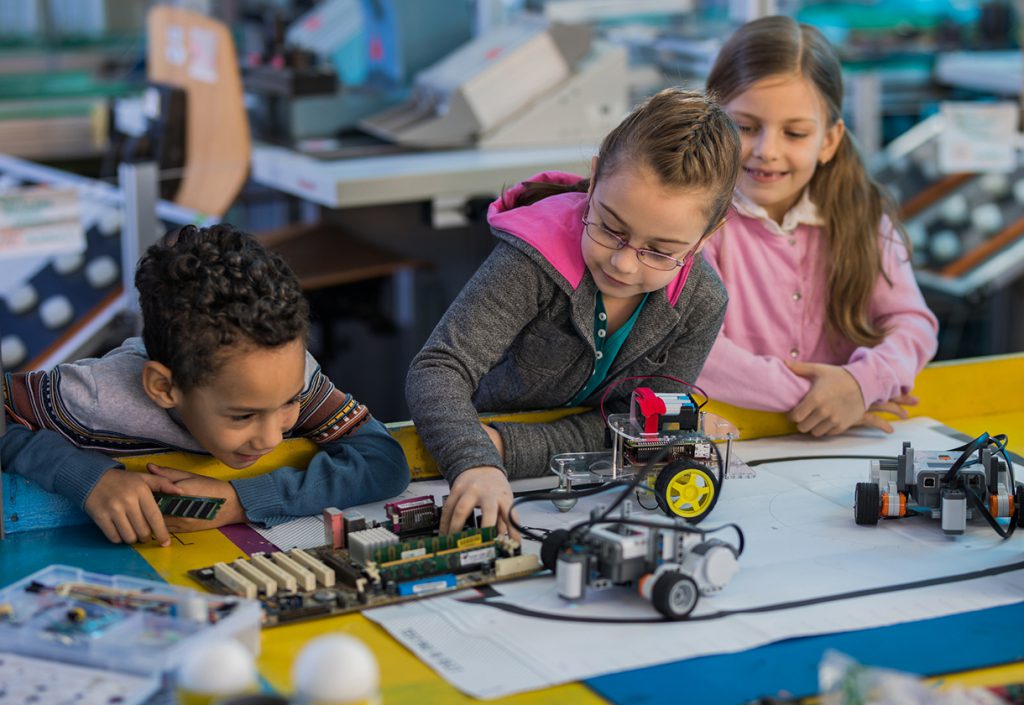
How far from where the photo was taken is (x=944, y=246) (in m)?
3.63

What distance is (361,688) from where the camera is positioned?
2.83ft

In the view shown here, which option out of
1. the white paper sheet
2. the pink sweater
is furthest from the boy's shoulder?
the pink sweater

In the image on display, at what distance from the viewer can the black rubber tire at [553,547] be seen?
131cm

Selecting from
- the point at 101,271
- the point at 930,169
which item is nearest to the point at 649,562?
the point at 101,271

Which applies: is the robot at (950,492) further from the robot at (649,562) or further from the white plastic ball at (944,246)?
the white plastic ball at (944,246)

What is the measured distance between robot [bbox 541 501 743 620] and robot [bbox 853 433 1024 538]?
293 mm

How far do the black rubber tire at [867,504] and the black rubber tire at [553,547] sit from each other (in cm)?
38

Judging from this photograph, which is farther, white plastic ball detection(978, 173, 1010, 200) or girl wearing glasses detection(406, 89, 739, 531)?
white plastic ball detection(978, 173, 1010, 200)

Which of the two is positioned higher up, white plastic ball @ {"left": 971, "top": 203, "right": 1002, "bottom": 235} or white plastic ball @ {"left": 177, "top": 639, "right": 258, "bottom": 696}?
white plastic ball @ {"left": 971, "top": 203, "right": 1002, "bottom": 235}

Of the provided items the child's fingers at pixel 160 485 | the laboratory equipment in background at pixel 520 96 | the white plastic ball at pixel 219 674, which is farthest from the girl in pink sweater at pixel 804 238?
the laboratory equipment in background at pixel 520 96

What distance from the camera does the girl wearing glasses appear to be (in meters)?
1.52

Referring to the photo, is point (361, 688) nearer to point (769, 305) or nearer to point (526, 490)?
point (526, 490)

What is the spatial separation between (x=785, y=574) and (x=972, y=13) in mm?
4082

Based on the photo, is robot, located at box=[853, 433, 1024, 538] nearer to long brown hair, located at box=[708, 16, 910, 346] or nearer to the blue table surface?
the blue table surface
